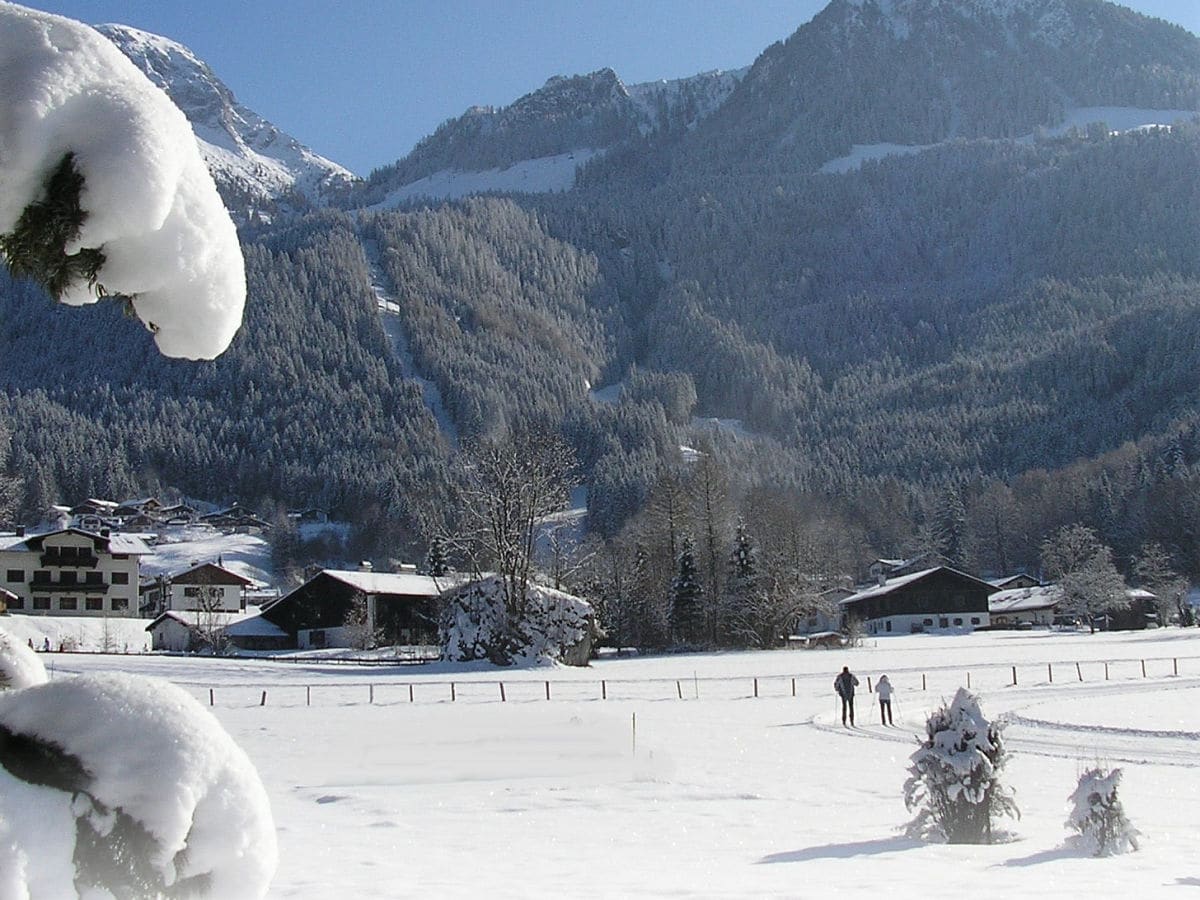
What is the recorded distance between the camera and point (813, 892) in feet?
30.0

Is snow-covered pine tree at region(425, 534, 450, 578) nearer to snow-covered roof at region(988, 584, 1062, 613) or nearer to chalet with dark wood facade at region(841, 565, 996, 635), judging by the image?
chalet with dark wood facade at region(841, 565, 996, 635)

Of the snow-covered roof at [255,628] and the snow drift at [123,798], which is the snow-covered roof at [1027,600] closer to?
the snow-covered roof at [255,628]

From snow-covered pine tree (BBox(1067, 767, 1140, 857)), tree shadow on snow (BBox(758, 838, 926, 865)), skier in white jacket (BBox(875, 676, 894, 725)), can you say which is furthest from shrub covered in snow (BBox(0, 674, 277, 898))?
skier in white jacket (BBox(875, 676, 894, 725))

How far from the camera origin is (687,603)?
231 ft

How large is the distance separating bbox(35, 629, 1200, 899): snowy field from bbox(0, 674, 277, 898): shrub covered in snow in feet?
1.29

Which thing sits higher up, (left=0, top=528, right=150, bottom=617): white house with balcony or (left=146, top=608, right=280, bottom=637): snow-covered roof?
(left=0, top=528, right=150, bottom=617): white house with balcony

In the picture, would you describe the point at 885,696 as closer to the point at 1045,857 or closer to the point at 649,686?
the point at 649,686

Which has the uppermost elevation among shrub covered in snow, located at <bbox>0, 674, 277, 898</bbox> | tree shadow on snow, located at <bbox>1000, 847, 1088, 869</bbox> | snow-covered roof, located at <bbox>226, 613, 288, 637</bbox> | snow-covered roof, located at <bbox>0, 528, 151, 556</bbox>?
snow-covered roof, located at <bbox>0, 528, 151, 556</bbox>

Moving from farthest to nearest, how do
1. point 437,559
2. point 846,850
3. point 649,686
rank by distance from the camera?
1. point 437,559
2. point 649,686
3. point 846,850

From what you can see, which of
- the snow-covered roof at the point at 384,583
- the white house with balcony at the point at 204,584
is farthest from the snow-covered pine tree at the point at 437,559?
the white house with balcony at the point at 204,584

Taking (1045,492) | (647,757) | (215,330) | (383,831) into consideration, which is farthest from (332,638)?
(1045,492)

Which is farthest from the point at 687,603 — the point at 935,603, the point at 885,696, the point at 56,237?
the point at 56,237

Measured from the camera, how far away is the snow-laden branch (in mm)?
1738

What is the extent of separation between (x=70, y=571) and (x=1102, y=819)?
268ft
